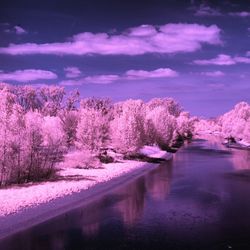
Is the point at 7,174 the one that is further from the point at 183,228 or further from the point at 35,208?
the point at 183,228

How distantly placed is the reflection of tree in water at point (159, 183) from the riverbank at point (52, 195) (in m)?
1.89

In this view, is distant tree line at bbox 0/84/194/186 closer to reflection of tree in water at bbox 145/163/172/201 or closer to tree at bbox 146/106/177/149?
tree at bbox 146/106/177/149

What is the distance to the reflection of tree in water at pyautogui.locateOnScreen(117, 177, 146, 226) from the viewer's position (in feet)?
73.1

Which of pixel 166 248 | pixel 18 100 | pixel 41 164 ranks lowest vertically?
pixel 166 248

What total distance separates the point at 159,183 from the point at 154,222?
14.3 metres

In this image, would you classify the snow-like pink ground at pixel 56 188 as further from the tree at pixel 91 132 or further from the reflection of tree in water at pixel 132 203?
the tree at pixel 91 132

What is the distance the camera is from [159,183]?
3531 cm

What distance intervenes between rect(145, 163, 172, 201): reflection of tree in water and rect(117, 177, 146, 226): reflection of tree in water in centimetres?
66

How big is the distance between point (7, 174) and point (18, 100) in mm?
85965

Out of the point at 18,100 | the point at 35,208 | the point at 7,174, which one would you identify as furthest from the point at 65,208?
the point at 18,100

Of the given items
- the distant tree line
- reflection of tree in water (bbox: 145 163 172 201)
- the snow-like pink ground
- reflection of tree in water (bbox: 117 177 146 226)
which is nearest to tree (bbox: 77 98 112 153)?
the distant tree line

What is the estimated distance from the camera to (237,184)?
114 ft

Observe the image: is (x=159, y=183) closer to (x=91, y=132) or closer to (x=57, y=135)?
(x=57, y=135)

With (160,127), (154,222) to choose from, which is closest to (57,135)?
(154,222)
